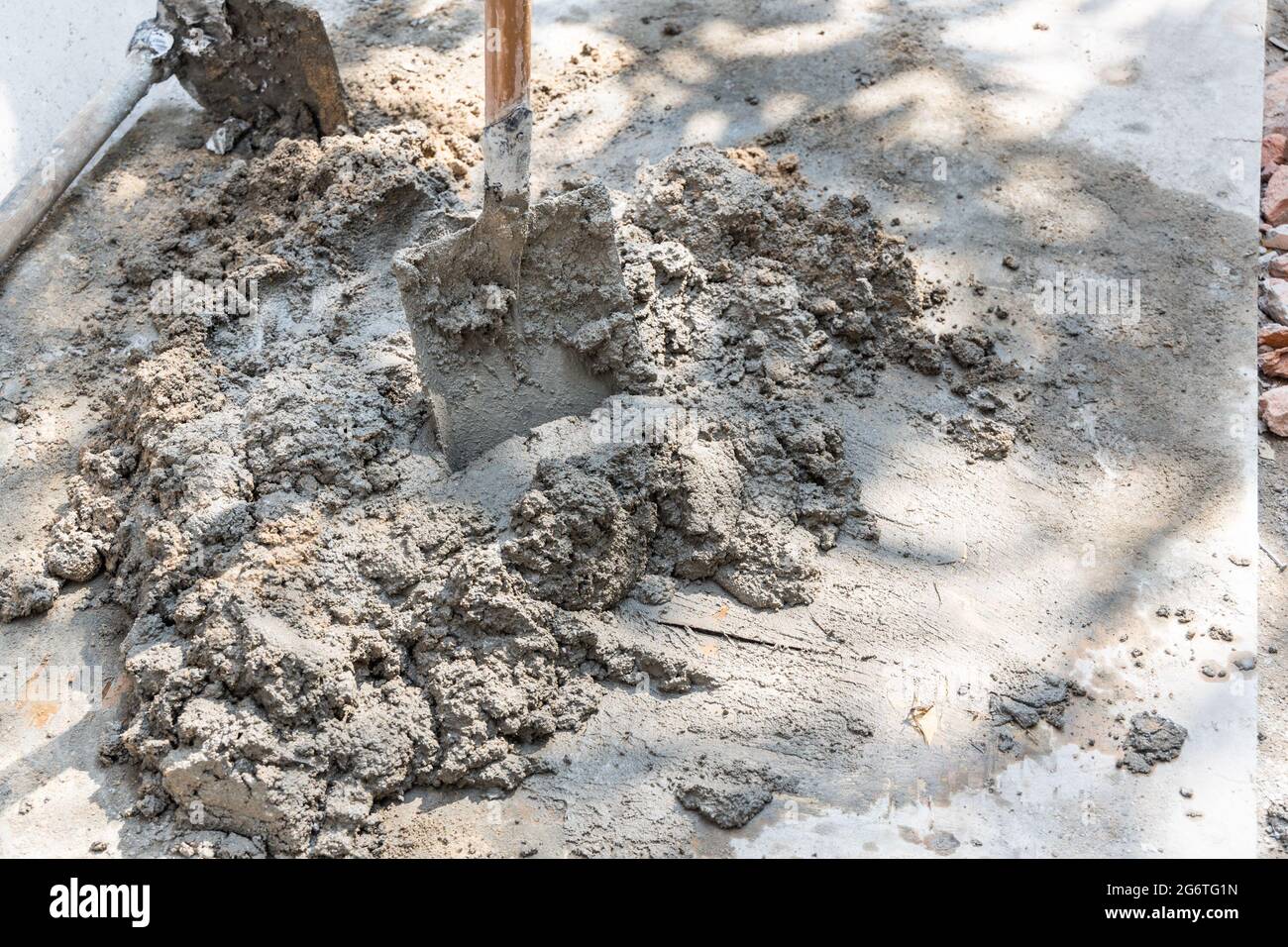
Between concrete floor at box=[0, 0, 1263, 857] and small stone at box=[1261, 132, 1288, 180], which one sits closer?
concrete floor at box=[0, 0, 1263, 857]

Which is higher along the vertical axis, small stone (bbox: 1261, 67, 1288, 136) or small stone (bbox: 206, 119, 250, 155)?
small stone (bbox: 206, 119, 250, 155)

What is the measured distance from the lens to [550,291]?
373cm

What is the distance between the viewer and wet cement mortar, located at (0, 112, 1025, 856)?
3.00 m

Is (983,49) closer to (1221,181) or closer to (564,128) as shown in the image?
(1221,181)

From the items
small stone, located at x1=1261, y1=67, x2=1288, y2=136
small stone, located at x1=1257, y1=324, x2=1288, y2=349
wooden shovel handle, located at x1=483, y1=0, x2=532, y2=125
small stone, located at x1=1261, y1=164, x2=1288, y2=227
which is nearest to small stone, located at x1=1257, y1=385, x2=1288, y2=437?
small stone, located at x1=1257, y1=324, x2=1288, y2=349

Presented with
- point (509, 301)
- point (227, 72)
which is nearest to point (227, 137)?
point (227, 72)

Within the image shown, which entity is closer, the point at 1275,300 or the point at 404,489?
the point at 404,489

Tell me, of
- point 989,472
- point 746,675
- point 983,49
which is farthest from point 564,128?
point 746,675

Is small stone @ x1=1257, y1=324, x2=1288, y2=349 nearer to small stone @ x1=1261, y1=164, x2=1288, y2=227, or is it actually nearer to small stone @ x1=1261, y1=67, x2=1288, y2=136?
small stone @ x1=1261, y1=164, x2=1288, y2=227

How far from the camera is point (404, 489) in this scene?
3400mm

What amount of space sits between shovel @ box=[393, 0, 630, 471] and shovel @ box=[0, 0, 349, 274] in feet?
4.68

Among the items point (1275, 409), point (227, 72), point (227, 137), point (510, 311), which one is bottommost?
point (1275, 409)

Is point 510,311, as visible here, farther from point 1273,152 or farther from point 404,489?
point 1273,152

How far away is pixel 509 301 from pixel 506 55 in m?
0.68
